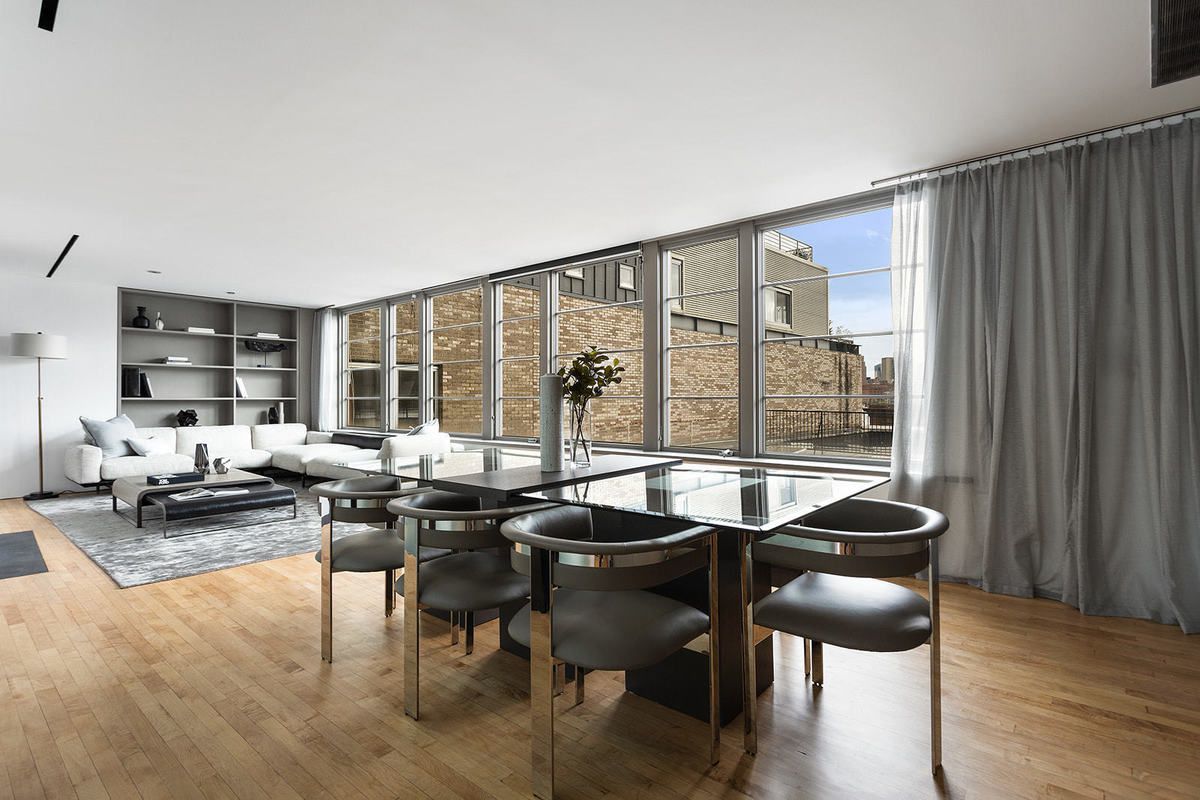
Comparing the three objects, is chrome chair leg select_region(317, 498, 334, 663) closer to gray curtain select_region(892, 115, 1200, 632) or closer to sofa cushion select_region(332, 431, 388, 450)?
gray curtain select_region(892, 115, 1200, 632)

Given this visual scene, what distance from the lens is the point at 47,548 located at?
4473 mm

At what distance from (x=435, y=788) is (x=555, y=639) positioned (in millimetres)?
546

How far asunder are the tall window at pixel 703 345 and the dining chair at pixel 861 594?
9.33 feet

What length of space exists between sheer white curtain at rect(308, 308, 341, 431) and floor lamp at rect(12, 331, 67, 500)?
290 cm

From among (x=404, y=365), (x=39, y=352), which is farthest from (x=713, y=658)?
(x=39, y=352)

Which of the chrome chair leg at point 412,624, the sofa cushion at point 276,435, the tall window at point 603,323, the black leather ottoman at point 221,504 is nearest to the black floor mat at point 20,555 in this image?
the black leather ottoman at point 221,504

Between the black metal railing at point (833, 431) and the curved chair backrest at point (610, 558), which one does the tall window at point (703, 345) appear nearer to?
the black metal railing at point (833, 431)

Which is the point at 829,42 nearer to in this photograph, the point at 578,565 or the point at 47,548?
the point at 578,565

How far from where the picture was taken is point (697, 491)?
2154mm

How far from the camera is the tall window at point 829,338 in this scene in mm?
4258

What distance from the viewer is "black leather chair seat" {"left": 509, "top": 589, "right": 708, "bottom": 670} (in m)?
1.63

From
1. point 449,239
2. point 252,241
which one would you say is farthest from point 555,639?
point 252,241

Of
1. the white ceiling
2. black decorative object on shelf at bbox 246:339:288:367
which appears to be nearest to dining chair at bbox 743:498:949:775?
the white ceiling

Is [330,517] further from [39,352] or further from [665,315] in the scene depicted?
[39,352]
